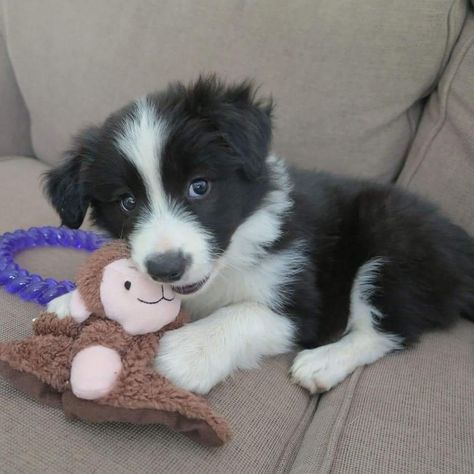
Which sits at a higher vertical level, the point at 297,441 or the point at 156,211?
the point at 156,211

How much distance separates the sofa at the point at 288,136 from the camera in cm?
134

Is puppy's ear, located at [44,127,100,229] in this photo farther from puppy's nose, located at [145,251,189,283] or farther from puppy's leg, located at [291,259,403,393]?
puppy's leg, located at [291,259,403,393]

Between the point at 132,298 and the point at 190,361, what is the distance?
0.30 meters

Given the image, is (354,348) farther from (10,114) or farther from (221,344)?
(10,114)

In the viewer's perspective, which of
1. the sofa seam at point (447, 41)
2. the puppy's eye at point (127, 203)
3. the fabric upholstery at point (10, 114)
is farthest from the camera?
the fabric upholstery at point (10, 114)

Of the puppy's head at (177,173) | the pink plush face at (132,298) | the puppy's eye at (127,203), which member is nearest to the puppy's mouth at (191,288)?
the puppy's head at (177,173)

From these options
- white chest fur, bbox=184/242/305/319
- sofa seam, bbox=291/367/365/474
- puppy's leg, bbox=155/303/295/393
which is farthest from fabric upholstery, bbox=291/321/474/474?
white chest fur, bbox=184/242/305/319

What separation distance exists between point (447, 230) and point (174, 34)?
185 cm

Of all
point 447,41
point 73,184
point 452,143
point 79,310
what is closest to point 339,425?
point 79,310

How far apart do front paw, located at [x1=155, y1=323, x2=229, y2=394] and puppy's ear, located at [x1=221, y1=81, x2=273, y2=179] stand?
2.02 feet

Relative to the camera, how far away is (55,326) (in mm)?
1494

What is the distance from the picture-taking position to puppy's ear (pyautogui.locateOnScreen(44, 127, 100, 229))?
1.83m

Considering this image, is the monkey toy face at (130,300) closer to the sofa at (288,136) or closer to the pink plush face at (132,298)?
the pink plush face at (132,298)

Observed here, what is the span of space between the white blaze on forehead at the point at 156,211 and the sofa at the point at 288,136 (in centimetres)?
46
